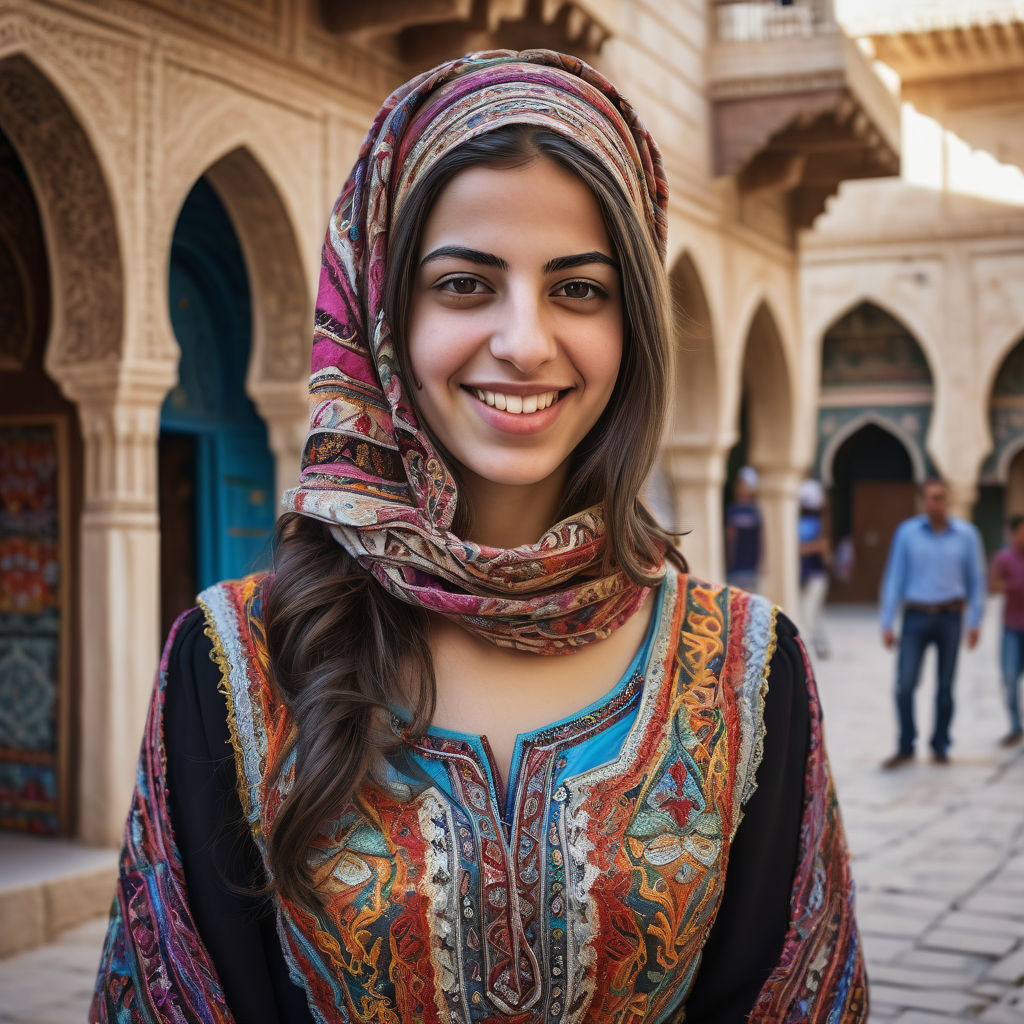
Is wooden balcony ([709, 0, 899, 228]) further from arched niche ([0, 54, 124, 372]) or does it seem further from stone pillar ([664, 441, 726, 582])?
arched niche ([0, 54, 124, 372])

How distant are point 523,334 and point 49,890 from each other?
12.8ft

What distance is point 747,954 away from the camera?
1.39 meters

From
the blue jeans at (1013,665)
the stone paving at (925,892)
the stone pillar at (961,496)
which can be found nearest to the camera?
the stone paving at (925,892)

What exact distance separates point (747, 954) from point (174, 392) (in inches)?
213

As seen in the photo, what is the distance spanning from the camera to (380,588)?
1.40 m

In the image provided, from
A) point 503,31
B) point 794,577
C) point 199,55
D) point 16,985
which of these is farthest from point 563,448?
point 794,577

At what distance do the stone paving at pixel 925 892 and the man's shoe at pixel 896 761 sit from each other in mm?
51

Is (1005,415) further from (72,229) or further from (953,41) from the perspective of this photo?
(72,229)

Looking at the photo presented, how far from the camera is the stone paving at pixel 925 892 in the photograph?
3910mm

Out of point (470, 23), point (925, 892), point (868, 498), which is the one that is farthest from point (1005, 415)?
point (925, 892)

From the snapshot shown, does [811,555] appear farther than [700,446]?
Yes

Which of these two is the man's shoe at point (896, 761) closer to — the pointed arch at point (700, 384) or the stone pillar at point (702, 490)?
the stone pillar at point (702, 490)

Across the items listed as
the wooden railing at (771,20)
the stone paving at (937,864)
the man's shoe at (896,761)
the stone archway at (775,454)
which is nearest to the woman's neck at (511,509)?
the stone paving at (937,864)

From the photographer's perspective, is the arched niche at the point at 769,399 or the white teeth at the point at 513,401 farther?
the arched niche at the point at 769,399
